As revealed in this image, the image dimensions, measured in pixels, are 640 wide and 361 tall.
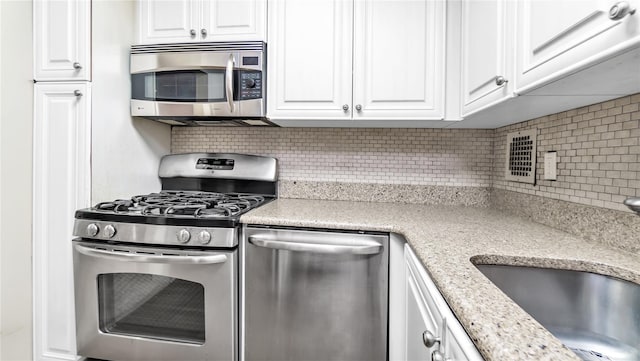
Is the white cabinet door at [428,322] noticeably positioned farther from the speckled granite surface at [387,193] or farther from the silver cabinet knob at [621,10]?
the speckled granite surface at [387,193]

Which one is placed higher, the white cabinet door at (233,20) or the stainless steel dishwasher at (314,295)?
the white cabinet door at (233,20)

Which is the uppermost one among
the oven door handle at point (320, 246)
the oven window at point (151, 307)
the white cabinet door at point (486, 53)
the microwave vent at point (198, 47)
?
the microwave vent at point (198, 47)

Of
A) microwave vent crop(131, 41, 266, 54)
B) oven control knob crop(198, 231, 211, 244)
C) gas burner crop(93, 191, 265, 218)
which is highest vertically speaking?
microwave vent crop(131, 41, 266, 54)

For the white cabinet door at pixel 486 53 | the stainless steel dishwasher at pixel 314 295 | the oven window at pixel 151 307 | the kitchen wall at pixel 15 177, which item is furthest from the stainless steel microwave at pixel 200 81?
the white cabinet door at pixel 486 53

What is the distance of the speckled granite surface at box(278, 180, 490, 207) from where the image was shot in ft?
5.76

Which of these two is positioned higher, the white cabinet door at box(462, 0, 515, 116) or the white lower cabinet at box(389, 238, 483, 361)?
the white cabinet door at box(462, 0, 515, 116)

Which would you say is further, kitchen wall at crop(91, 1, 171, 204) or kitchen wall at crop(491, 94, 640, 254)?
kitchen wall at crop(91, 1, 171, 204)

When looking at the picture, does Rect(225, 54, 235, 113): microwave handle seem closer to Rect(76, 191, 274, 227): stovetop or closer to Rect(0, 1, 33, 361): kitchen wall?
Rect(76, 191, 274, 227): stovetop

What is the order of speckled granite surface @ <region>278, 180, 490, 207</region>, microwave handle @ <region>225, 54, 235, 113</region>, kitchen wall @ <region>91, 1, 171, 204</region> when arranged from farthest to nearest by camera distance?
speckled granite surface @ <region>278, 180, 490, 207</region> → microwave handle @ <region>225, 54, 235, 113</region> → kitchen wall @ <region>91, 1, 171, 204</region>

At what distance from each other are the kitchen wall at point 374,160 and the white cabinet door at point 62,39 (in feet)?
2.42

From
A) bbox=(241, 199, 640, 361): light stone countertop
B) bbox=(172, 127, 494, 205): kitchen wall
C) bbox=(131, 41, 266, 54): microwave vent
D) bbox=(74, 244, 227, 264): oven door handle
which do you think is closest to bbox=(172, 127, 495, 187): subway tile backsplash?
bbox=(172, 127, 494, 205): kitchen wall

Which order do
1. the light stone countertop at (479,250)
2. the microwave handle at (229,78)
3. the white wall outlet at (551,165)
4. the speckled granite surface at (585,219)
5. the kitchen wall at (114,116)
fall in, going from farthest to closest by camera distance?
the microwave handle at (229,78), the kitchen wall at (114,116), the white wall outlet at (551,165), the speckled granite surface at (585,219), the light stone countertop at (479,250)

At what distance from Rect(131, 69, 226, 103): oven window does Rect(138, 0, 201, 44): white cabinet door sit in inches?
7.4

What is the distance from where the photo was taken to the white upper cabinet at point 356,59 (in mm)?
1464
